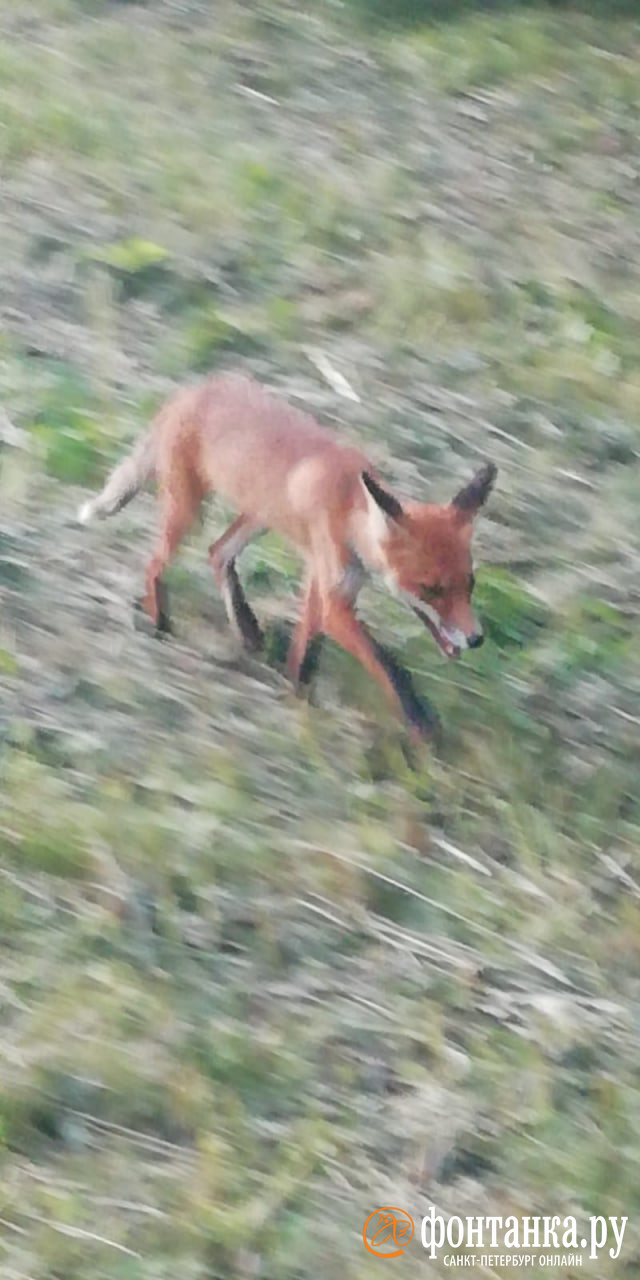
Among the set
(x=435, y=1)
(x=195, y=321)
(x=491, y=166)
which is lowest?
(x=195, y=321)

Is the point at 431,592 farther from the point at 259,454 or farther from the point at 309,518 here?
the point at 259,454

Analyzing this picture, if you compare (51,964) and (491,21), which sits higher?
(491,21)

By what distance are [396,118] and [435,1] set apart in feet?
2.88

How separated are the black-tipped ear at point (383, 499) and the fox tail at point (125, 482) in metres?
0.79

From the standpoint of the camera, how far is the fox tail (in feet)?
11.7

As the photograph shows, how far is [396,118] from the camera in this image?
19.4 feet

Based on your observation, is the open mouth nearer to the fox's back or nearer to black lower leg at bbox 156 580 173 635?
the fox's back

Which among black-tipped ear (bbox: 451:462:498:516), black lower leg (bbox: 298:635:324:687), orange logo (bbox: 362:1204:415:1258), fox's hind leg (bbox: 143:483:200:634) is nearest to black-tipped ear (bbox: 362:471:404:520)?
black-tipped ear (bbox: 451:462:498:516)

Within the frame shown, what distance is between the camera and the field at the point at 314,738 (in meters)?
2.61

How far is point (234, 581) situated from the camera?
3.59 metres

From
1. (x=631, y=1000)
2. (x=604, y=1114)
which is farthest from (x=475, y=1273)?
(x=631, y=1000)

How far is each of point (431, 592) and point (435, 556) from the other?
3.1 inches

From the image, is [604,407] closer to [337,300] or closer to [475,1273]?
[337,300]

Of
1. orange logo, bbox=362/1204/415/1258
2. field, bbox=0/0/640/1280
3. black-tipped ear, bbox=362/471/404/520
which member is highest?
black-tipped ear, bbox=362/471/404/520
